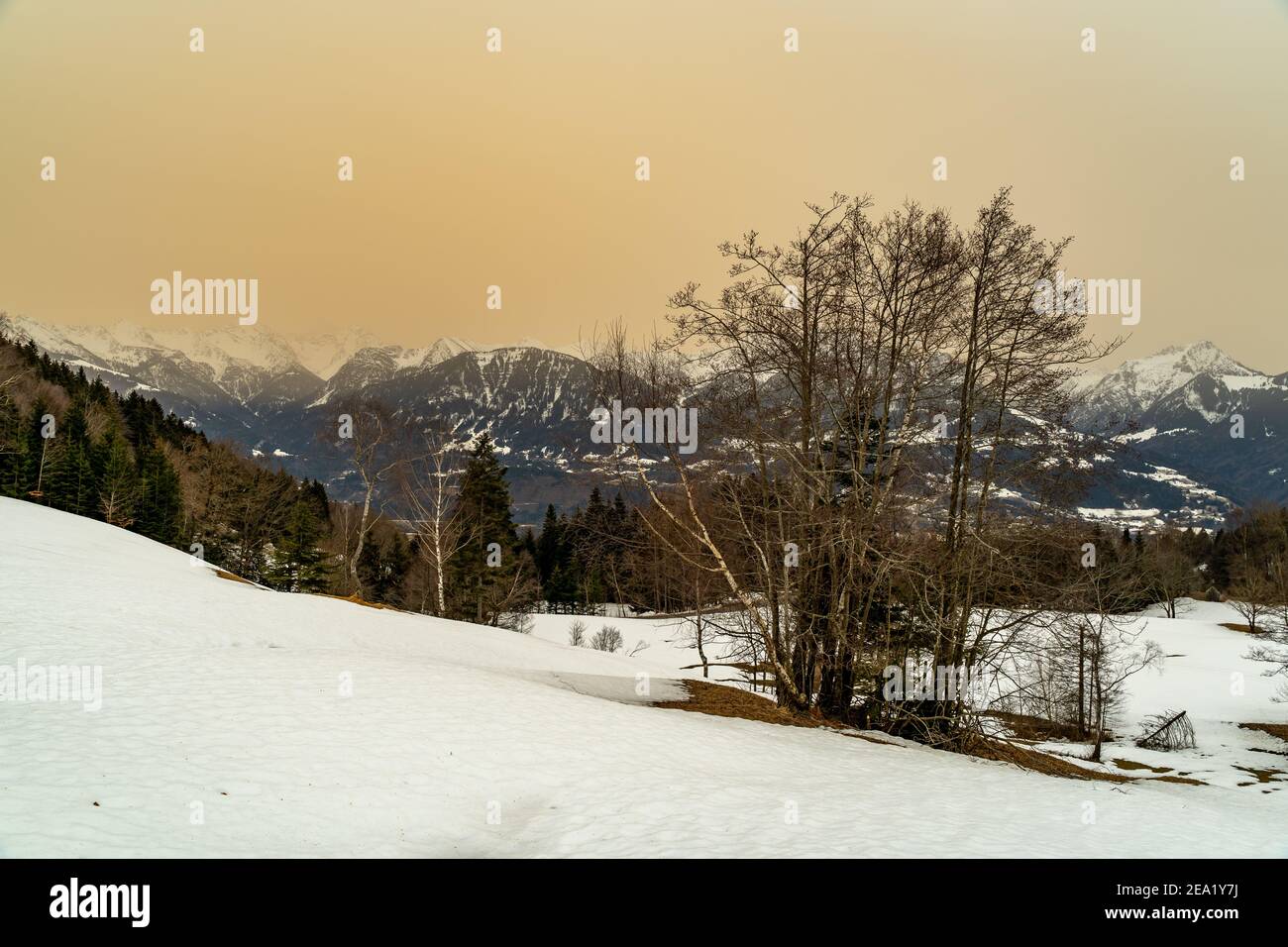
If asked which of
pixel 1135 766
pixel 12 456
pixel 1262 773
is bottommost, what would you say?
pixel 1262 773

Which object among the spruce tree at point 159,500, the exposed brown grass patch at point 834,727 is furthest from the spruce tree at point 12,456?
the exposed brown grass patch at point 834,727

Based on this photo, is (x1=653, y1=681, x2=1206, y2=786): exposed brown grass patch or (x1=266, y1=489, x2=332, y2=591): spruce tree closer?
(x1=653, y1=681, x2=1206, y2=786): exposed brown grass patch

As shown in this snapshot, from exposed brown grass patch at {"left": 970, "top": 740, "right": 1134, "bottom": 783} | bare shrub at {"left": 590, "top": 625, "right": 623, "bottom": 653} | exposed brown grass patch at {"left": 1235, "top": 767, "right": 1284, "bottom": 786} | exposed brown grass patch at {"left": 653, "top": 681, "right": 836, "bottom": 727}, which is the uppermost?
exposed brown grass patch at {"left": 653, "top": 681, "right": 836, "bottom": 727}

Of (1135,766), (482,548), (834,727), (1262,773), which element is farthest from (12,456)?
(1262,773)

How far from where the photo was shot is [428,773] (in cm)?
1061

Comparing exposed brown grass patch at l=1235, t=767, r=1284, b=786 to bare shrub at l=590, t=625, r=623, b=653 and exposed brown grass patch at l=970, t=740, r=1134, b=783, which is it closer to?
exposed brown grass patch at l=970, t=740, r=1134, b=783

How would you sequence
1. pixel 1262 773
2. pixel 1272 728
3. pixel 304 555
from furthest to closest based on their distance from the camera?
pixel 304 555
pixel 1272 728
pixel 1262 773

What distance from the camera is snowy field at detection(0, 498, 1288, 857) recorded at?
27.7 feet

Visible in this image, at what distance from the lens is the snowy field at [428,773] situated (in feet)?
27.7

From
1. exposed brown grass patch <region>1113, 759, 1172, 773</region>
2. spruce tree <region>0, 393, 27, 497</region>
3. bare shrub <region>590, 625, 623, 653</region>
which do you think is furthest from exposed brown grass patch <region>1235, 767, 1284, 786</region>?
spruce tree <region>0, 393, 27, 497</region>

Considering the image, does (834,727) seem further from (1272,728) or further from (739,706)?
(1272,728)
